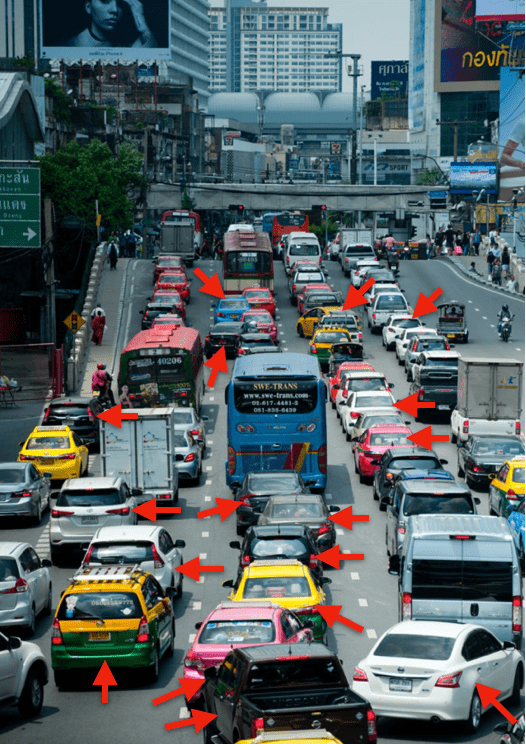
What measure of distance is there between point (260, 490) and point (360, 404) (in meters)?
11.4

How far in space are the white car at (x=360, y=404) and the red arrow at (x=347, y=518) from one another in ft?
26.5

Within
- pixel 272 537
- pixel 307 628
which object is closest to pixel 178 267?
pixel 272 537

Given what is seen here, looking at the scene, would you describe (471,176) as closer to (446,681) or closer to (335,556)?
(335,556)

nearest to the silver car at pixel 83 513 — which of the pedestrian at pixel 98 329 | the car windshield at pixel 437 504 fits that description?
the car windshield at pixel 437 504

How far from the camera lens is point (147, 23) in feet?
371

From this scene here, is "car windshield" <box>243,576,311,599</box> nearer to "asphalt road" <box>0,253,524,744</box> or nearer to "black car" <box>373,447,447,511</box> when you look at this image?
"asphalt road" <box>0,253,524,744</box>

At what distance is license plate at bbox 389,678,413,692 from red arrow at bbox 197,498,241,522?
48.1 feet

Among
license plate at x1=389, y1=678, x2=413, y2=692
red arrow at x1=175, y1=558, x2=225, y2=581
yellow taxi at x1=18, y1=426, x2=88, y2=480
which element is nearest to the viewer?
license plate at x1=389, y1=678, x2=413, y2=692

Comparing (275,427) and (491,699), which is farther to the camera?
(275,427)

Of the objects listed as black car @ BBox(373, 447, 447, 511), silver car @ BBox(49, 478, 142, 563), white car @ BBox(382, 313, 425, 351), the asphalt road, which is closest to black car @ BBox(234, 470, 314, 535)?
the asphalt road

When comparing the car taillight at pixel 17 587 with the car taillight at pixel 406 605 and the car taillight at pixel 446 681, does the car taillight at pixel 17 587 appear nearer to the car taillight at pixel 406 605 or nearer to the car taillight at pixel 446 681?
the car taillight at pixel 406 605

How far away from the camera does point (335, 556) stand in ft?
84.9

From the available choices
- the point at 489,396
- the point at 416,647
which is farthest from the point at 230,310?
the point at 416,647

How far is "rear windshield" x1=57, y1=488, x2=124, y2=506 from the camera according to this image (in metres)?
25.7
